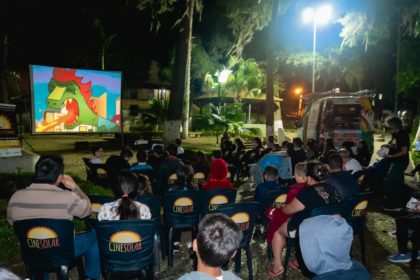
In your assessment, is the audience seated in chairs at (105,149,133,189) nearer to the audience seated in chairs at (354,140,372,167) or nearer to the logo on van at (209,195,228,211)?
the logo on van at (209,195,228,211)

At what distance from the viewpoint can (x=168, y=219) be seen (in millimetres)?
4398

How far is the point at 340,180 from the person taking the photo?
15.8 ft

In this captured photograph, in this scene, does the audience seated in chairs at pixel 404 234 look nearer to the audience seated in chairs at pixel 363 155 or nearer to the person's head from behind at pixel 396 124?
the person's head from behind at pixel 396 124

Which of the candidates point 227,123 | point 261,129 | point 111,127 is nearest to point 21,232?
point 111,127

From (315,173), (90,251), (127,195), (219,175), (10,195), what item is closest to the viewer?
(127,195)

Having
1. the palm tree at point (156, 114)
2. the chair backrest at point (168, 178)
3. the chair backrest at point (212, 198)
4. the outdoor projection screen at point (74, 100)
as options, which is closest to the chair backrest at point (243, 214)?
the chair backrest at point (212, 198)

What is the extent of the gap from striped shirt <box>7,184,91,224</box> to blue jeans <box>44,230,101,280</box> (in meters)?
0.34

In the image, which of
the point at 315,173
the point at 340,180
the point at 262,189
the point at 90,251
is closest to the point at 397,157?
the point at 340,180

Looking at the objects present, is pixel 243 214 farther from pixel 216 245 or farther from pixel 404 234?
pixel 404 234

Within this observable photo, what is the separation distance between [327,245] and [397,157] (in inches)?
219

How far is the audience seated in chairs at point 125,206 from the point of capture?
3.28 m

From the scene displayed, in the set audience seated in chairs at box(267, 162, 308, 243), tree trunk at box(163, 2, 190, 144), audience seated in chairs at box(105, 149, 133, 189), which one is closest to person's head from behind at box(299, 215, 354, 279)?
audience seated in chairs at box(267, 162, 308, 243)

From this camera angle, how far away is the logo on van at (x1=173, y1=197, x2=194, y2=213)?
4.35 metres

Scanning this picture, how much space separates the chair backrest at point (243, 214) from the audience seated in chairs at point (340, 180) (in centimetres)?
159
